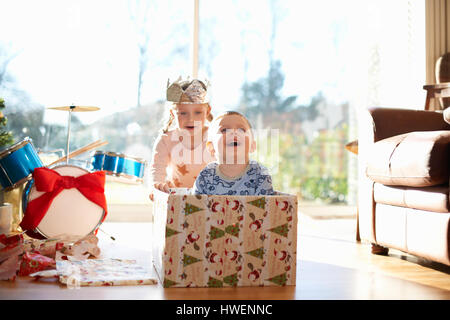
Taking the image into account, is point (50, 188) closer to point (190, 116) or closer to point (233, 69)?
point (190, 116)

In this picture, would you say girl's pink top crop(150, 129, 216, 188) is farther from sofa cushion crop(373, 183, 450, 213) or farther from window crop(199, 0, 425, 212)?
window crop(199, 0, 425, 212)

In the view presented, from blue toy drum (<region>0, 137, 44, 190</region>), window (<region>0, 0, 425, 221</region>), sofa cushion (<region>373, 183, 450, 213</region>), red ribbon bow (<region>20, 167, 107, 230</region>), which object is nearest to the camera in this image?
sofa cushion (<region>373, 183, 450, 213</region>)

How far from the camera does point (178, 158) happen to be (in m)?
2.06

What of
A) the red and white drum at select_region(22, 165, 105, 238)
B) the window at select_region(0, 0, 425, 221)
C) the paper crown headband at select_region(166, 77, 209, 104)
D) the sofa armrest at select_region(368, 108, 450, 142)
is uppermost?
the window at select_region(0, 0, 425, 221)

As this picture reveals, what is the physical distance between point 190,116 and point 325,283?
0.94 m

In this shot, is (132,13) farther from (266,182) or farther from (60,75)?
(266,182)

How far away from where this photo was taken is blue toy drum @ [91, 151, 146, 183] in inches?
96.6

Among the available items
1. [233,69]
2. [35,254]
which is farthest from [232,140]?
[233,69]

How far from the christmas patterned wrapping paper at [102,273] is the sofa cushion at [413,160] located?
0.93 metres

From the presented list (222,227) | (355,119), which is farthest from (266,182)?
(355,119)

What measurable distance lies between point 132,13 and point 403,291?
2843 mm

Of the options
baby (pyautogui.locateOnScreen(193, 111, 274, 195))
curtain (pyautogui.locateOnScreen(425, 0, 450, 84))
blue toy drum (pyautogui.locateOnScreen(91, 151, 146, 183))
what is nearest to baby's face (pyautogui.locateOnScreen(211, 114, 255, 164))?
baby (pyautogui.locateOnScreen(193, 111, 274, 195))

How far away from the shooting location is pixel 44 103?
3.28 metres

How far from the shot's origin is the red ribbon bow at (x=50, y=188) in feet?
6.83
